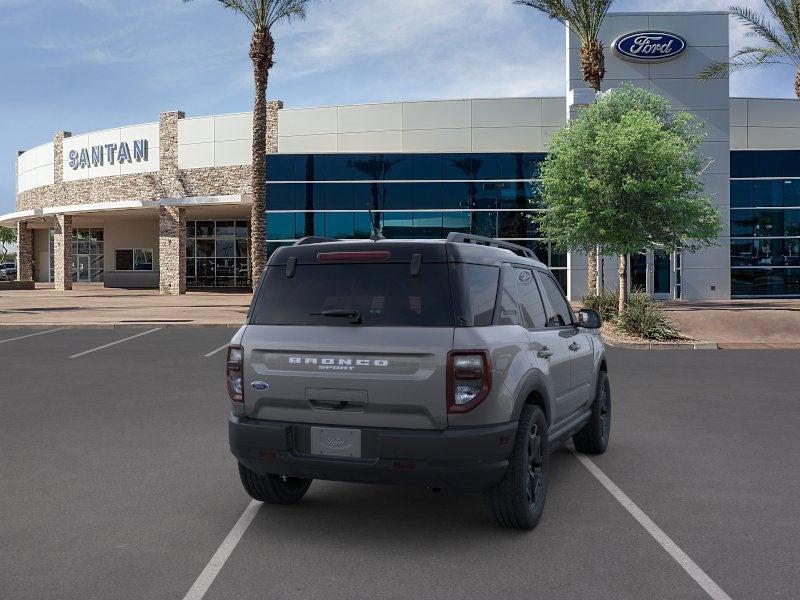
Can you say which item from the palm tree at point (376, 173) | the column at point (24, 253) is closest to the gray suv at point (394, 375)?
the palm tree at point (376, 173)

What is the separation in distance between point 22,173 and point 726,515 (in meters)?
57.6

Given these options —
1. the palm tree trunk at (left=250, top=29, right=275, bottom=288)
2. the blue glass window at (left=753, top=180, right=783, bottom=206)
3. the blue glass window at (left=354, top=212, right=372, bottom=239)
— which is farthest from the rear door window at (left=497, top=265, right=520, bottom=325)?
the blue glass window at (left=753, top=180, right=783, bottom=206)

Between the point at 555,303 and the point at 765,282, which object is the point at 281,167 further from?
the point at 555,303

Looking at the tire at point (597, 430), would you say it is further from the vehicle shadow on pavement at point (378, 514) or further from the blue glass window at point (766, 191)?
the blue glass window at point (766, 191)

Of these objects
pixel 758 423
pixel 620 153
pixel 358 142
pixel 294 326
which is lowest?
pixel 758 423

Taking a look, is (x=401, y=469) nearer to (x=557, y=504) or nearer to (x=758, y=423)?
(x=557, y=504)

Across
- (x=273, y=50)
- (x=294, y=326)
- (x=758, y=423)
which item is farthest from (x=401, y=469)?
(x=273, y=50)

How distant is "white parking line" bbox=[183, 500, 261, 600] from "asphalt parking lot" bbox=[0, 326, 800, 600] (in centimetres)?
4

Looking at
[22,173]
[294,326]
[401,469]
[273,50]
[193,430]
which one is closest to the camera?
[401,469]

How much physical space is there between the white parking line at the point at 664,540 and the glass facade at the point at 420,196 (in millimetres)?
28292

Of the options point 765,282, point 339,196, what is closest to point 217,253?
point 339,196

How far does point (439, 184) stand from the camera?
34469mm

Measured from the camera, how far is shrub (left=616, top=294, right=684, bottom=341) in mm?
17406

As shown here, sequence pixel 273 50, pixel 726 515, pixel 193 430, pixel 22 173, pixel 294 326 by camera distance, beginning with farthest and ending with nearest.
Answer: pixel 22 173 < pixel 273 50 < pixel 193 430 < pixel 726 515 < pixel 294 326
